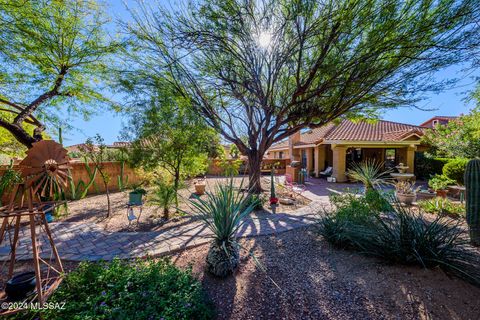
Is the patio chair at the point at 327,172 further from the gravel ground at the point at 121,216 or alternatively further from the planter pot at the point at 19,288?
the planter pot at the point at 19,288

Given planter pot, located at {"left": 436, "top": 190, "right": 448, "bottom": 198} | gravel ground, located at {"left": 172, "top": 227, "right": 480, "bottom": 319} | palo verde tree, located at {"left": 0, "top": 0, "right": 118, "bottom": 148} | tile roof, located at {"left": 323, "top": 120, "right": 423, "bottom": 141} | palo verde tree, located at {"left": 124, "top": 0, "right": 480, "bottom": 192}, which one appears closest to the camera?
gravel ground, located at {"left": 172, "top": 227, "right": 480, "bottom": 319}

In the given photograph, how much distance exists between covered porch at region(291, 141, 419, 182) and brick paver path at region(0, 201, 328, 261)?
787 centimetres

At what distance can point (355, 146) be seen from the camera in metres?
11.8

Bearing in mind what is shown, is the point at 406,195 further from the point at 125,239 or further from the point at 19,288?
the point at 19,288


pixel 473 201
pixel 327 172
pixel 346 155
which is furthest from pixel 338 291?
pixel 346 155

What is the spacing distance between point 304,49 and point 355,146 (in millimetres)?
8497

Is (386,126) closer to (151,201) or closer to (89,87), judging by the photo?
(151,201)

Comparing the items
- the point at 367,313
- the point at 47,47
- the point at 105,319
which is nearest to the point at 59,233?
the point at 105,319

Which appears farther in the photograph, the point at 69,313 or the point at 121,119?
the point at 121,119

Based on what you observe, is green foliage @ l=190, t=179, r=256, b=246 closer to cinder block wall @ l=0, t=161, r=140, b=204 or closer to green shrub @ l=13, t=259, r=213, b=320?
green shrub @ l=13, t=259, r=213, b=320

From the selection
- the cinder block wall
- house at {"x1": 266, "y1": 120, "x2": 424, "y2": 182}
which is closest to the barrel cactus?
house at {"x1": 266, "y1": 120, "x2": 424, "y2": 182}

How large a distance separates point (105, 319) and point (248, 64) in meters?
6.79

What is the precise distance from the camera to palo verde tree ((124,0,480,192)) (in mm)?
4543

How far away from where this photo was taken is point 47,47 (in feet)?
17.7
